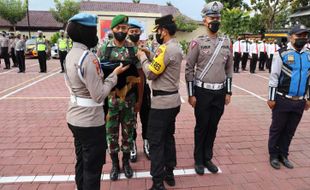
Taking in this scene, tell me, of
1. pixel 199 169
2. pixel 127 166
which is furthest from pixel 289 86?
pixel 127 166

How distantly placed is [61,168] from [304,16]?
622 inches

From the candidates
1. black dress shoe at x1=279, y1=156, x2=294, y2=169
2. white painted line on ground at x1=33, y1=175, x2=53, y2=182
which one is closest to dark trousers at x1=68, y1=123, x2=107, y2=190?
white painted line on ground at x1=33, y1=175, x2=53, y2=182

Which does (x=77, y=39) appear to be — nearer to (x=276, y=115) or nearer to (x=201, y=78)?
(x=201, y=78)

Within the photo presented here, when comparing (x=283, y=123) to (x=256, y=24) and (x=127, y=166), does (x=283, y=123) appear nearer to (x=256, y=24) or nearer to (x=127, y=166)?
(x=127, y=166)

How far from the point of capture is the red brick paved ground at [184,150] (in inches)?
136

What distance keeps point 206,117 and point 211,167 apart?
67 cm

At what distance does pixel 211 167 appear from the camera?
3.78m

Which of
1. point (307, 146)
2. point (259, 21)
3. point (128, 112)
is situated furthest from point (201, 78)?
point (259, 21)

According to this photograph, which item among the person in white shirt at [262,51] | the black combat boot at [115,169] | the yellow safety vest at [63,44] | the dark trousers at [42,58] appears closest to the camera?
the black combat boot at [115,169]

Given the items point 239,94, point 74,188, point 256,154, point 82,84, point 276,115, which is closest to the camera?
point 82,84

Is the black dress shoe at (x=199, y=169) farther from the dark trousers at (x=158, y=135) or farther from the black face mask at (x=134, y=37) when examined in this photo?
the black face mask at (x=134, y=37)

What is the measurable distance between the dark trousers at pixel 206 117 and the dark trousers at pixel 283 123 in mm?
752

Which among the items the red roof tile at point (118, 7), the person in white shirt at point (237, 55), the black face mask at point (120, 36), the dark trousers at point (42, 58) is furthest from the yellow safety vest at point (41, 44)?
the red roof tile at point (118, 7)

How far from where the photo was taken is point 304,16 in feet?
51.4
